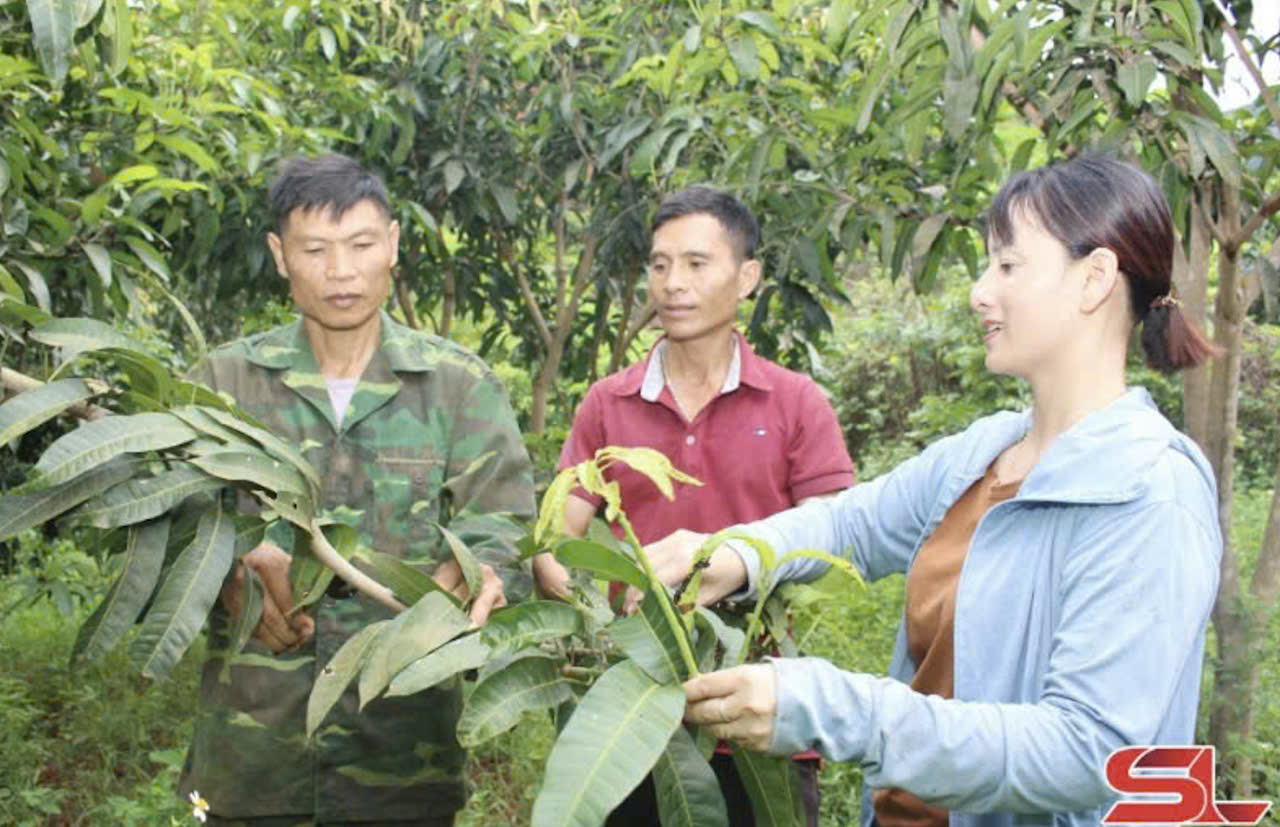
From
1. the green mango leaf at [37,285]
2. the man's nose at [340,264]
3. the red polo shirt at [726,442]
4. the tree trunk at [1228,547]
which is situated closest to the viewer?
the man's nose at [340,264]

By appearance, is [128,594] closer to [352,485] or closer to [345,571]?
[345,571]

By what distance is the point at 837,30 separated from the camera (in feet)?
8.47

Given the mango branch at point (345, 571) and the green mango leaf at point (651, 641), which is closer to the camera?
the green mango leaf at point (651, 641)

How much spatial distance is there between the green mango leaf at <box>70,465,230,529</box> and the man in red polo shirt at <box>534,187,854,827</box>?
2.62 ft

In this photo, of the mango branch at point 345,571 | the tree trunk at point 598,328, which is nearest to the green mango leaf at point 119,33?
the mango branch at point 345,571

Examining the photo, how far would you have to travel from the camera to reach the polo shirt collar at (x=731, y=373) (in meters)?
2.62

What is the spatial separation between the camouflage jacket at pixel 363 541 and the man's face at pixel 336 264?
0.28ft

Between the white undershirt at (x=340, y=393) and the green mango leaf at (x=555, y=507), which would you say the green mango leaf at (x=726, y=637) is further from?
the white undershirt at (x=340, y=393)

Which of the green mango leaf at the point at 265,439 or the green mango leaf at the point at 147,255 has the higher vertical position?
the green mango leaf at the point at 147,255

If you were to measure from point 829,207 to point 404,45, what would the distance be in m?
2.10

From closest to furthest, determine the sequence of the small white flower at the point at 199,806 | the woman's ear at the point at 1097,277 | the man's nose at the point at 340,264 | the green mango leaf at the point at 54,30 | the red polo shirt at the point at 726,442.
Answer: the woman's ear at the point at 1097,277 → the green mango leaf at the point at 54,30 → the small white flower at the point at 199,806 → the man's nose at the point at 340,264 → the red polo shirt at the point at 726,442

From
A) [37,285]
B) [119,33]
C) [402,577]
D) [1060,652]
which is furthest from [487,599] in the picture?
[37,285]

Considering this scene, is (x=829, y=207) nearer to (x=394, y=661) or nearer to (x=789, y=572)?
(x=789, y=572)

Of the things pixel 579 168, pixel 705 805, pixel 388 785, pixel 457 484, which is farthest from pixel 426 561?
pixel 579 168
